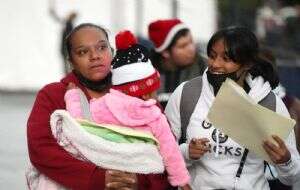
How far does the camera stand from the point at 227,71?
3.93 m

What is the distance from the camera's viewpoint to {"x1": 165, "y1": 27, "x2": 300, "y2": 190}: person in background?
154 inches

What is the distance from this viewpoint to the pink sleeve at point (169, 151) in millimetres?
3555

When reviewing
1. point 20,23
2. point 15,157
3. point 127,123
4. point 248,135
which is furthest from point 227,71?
point 20,23

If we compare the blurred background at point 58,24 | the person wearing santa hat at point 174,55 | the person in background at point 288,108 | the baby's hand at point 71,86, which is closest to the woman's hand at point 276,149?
the person in background at point 288,108

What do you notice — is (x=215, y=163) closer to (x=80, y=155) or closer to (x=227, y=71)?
(x=227, y=71)

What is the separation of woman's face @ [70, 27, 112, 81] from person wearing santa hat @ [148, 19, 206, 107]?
172 cm

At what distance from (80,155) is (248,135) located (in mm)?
785

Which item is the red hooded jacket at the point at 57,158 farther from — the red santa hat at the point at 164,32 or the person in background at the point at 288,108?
the red santa hat at the point at 164,32

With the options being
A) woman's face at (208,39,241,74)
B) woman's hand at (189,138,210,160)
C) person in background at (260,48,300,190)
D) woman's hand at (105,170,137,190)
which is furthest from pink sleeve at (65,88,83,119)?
person in background at (260,48,300,190)

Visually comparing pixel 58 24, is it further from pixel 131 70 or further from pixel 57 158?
pixel 57 158

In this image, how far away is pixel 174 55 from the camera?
18.5 feet

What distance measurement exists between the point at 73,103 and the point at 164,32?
2293 mm

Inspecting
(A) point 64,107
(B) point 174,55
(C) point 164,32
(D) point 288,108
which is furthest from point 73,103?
(C) point 164,32

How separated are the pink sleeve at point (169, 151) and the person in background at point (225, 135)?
0.27 metres
